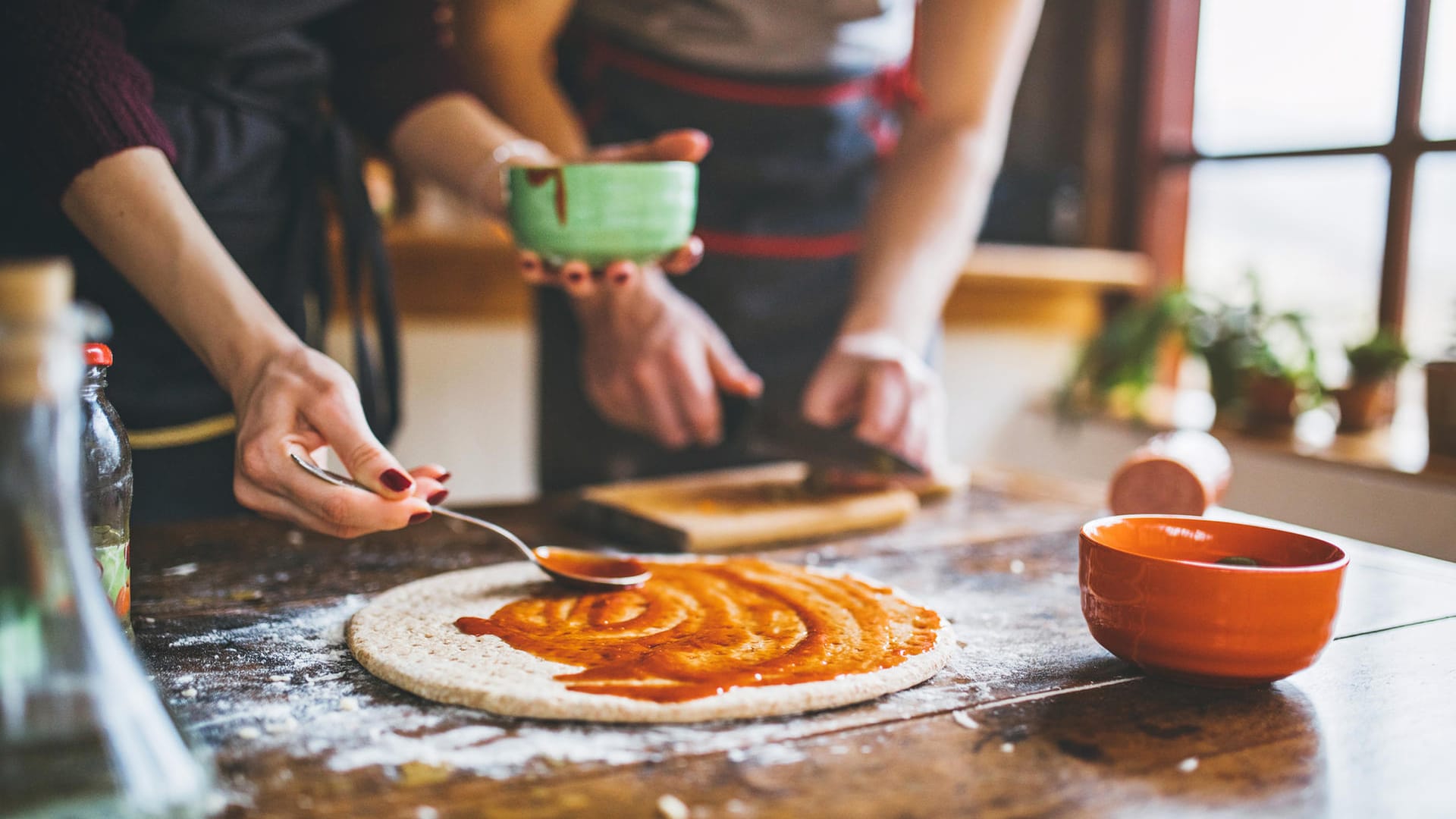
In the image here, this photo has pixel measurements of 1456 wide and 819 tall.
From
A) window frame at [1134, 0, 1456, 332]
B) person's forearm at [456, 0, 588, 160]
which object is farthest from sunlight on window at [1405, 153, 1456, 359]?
person's forearm at [456, 0, 588, 160]

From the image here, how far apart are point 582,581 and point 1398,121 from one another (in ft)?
7.44

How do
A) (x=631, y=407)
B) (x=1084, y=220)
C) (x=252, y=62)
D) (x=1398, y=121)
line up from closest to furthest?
(x=252, y=62)
(x=631, y=407)
(x=1398, y=121)
(x=1084, y=220)

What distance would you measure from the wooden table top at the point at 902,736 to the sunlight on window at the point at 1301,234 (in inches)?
71.4

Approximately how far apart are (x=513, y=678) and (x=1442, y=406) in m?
1.98

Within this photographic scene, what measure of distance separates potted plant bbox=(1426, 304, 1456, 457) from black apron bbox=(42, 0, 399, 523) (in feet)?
6.09

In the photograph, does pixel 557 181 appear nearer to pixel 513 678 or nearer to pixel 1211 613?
pixel 513 678

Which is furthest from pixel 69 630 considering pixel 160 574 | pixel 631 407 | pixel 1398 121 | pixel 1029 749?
pixel 1398 121

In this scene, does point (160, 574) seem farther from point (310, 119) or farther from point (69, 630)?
point (69, 630)

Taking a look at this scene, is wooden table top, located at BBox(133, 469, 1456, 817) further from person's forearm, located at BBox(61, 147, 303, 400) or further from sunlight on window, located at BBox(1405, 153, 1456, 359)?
sunlight on window, located at BBox(1405, 153, 1456, 359)

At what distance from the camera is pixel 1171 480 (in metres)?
1.13

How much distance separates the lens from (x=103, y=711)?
45cm

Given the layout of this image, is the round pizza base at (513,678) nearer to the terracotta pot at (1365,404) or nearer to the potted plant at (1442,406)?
the potted plant at (1442,406)

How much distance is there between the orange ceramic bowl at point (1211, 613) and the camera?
0.70 meters

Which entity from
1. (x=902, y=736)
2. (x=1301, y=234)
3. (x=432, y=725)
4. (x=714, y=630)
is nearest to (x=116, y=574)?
(x=432, y=725)
